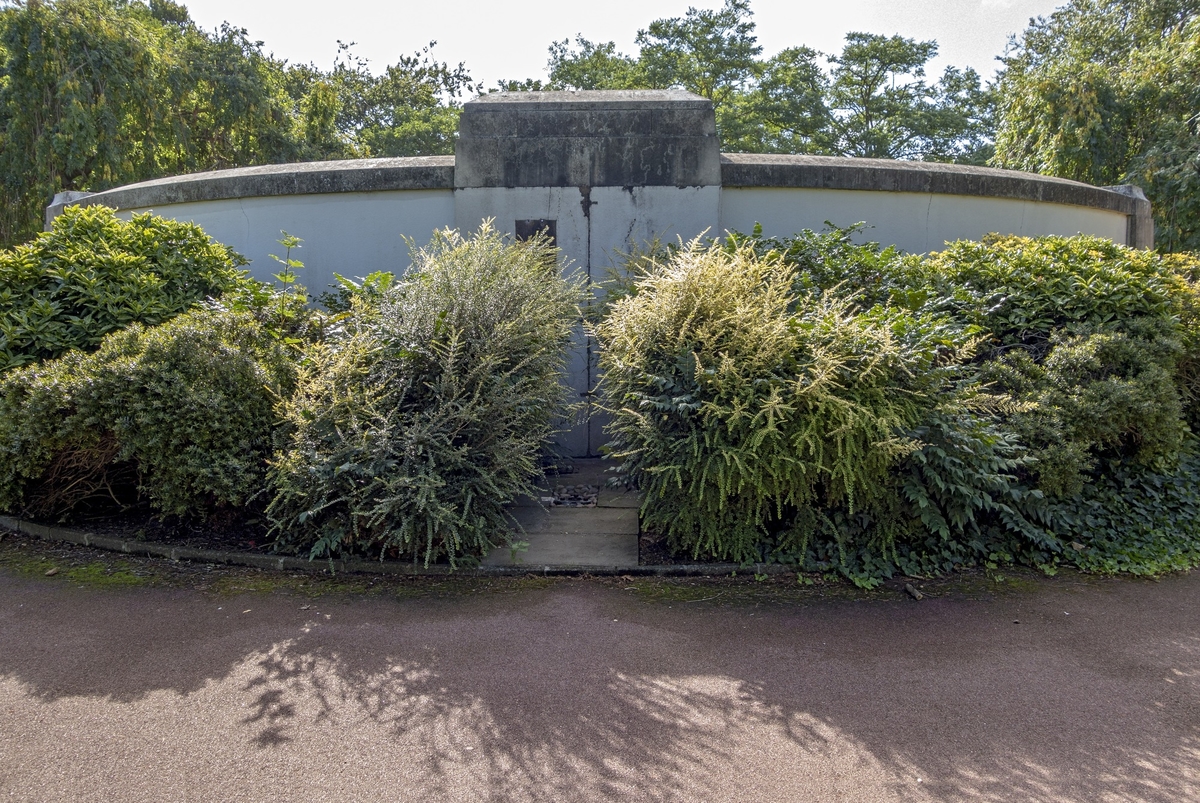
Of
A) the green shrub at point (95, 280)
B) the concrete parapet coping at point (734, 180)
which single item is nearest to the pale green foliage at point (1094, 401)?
the concrete parapet coping at point (734, 180)

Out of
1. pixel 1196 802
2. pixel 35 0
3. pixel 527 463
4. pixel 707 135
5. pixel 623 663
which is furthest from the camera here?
pixel 35 0

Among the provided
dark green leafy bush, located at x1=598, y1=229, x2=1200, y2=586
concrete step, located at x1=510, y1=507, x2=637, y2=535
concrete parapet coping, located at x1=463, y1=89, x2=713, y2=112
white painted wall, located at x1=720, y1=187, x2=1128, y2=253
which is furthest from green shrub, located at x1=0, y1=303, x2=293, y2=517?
white painted wall, located at x1=720, y1=187, x2=1128, y2=253

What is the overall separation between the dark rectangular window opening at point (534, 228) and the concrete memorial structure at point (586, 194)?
0.04 feet

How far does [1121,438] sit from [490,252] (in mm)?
4530

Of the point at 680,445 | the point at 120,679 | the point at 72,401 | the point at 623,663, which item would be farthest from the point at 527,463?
the point at 72,401

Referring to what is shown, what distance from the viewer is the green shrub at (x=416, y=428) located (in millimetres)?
4164

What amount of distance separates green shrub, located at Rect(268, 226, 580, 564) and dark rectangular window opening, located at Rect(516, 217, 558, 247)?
1.80 meters

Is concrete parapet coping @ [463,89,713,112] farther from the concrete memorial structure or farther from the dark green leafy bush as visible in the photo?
the dark green leafy bush

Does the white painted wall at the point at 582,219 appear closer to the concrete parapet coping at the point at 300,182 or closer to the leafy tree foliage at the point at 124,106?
the concrete parapet coping at the point at 300,182

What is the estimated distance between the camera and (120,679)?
3.15m

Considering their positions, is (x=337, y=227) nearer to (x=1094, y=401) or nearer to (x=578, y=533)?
(x=578, y=533)

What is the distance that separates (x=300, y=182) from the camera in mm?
7336

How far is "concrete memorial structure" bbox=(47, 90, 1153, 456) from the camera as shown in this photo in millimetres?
6738

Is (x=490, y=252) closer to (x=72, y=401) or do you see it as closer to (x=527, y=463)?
(x=527, y=463)
